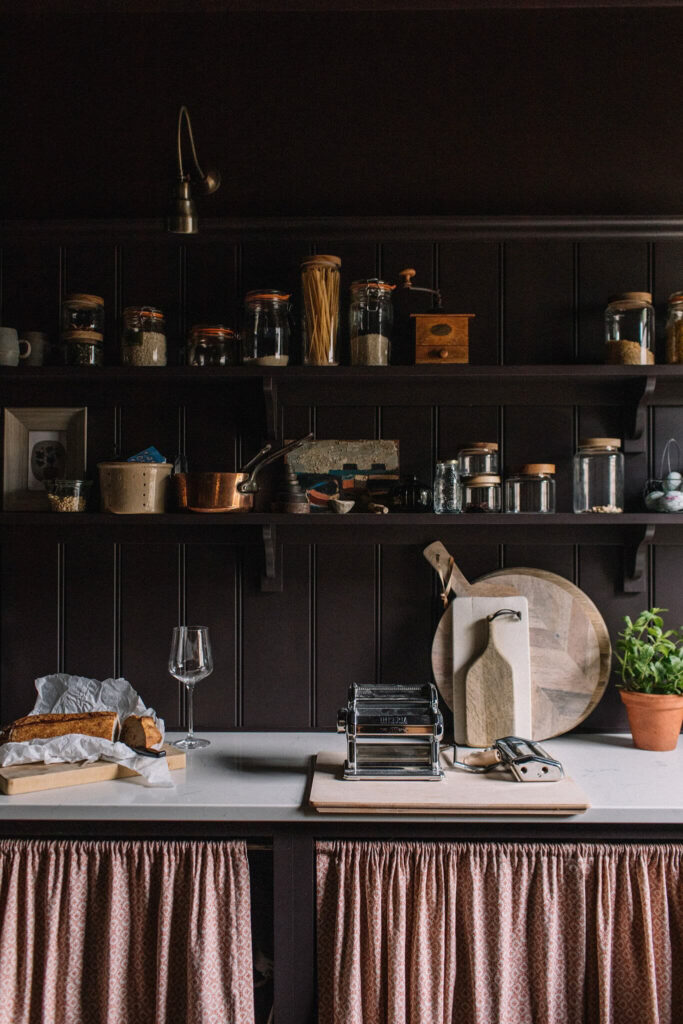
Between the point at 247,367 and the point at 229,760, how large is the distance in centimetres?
97

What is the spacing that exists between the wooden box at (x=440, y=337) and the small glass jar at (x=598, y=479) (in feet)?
1.38

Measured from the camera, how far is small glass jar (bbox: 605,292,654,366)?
6.55 feet

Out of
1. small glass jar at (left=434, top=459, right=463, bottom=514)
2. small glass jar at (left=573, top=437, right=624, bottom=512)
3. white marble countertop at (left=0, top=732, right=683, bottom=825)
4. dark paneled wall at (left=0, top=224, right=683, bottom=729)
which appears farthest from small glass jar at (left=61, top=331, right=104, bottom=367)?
small glass jar at (left=573, top=437, right=624, bottom=512)

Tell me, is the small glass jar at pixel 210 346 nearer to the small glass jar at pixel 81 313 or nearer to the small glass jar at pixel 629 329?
the small glass jar at pixel 81 313

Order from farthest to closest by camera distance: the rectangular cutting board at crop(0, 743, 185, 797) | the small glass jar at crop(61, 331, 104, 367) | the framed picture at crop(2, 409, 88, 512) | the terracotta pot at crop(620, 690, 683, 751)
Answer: the framed picture at crop(2, 409, 88, 512)
the small glass jar at crop(61, 331, 104, 367)
the terracotta pot at crop(620, 690, 683, 751)
the rectangular cutting board at crop(0, 743, 185, 797)

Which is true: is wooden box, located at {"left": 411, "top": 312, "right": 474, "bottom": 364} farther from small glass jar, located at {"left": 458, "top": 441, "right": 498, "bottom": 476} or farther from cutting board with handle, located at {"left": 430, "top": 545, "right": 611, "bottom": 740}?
cutting board with handle, located at {"left": 430, "top": 545, "right": 611, "bottom": 740}

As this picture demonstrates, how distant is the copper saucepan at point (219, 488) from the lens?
195cm

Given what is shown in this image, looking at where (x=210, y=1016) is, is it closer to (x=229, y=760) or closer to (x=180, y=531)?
(x=229, y=760)

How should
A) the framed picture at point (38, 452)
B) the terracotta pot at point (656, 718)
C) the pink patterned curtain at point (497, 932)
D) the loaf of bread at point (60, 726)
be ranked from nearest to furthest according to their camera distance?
the pink patterned curtain at point (497, 932) → the loaf of bread at point (60, 726) → the terracotta pot at point (656, 718) → the framed picture at point (38, 452)

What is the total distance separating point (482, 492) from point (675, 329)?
A: 66 cm

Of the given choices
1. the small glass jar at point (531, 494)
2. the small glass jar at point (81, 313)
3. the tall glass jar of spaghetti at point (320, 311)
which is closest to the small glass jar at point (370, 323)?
the tall glass jar of spaghetti at point (320, 311)

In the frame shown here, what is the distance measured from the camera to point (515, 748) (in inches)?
68.8

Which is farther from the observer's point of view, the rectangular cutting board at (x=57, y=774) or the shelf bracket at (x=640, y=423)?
the shelf bracket at (x=640, y=423)

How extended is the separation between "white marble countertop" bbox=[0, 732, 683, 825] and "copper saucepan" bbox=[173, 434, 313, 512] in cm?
62
